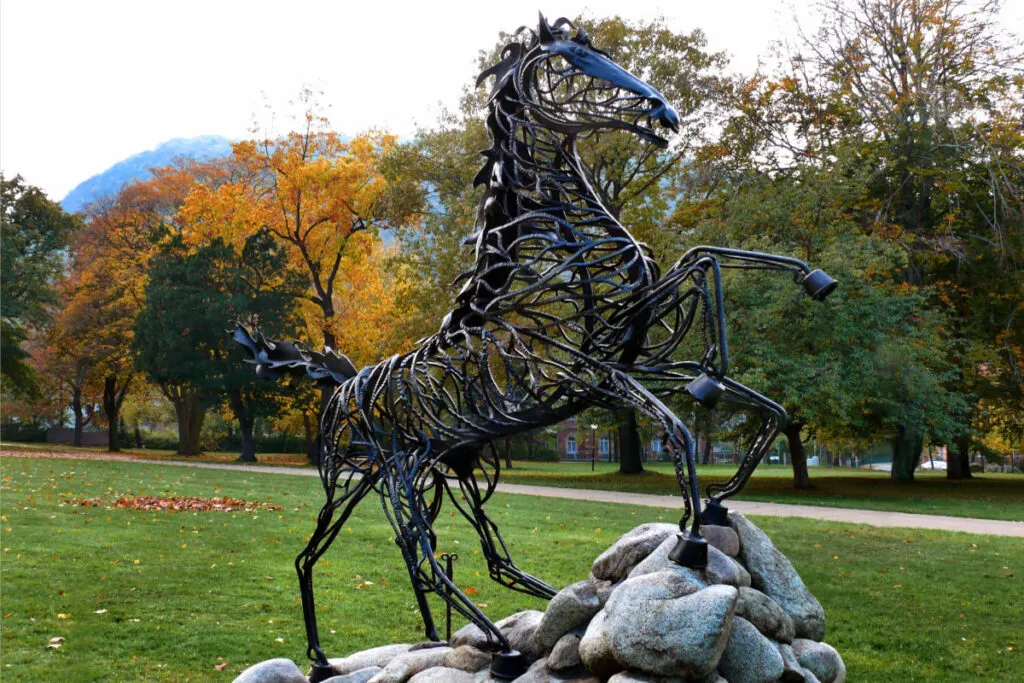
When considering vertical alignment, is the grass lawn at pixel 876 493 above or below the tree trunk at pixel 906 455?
below

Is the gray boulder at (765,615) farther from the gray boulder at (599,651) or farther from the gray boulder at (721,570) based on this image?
the gray boulder at (599,651)

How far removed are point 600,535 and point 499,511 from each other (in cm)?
274

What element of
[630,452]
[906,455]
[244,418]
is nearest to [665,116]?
[906,455]

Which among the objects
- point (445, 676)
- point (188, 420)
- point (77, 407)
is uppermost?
point (77, 407)

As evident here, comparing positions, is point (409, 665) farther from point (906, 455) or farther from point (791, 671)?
point (906, 455)

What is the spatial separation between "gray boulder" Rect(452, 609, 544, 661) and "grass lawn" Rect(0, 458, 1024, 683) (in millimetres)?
2002

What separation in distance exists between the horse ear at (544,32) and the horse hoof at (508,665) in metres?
3.34

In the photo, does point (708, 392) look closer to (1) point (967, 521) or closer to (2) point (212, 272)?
(1) point (967, 521)

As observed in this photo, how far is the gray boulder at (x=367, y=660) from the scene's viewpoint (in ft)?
19.0

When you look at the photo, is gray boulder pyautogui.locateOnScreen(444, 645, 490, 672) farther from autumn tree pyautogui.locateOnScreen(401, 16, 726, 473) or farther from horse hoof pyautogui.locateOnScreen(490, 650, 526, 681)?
autumn tree pyautogui.locateOnScreen(401, 16, 726, 473)

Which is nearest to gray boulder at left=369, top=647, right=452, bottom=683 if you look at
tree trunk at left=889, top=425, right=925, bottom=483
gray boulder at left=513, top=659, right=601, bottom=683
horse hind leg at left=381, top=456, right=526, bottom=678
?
horse hind leg at left=381, top=456, right=526, bottom=678

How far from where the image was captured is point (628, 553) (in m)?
4.74

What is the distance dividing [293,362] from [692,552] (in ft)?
10.9

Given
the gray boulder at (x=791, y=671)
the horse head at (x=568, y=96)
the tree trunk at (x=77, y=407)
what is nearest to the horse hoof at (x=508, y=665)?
the gray boulder at (x=791, y=671)
